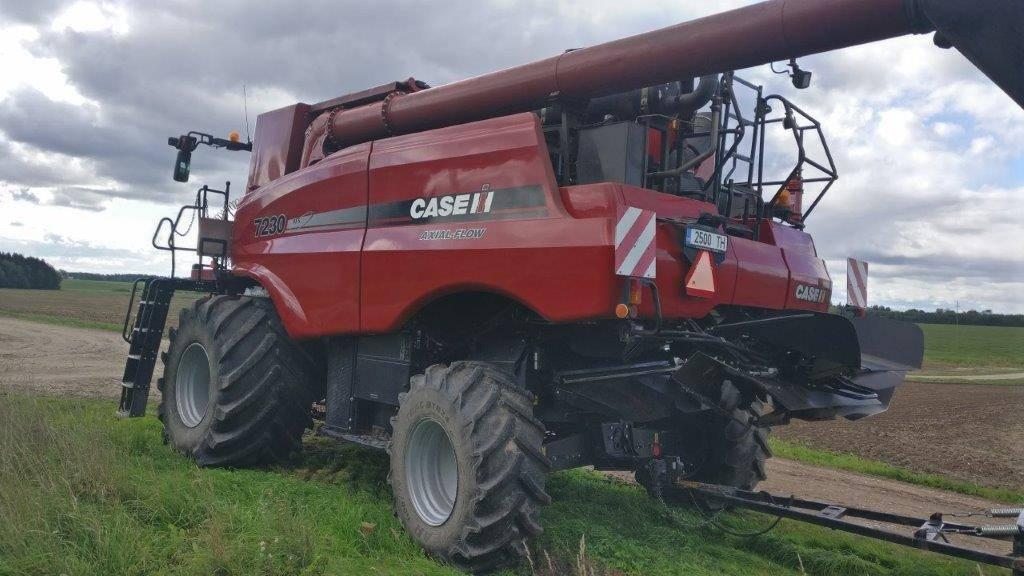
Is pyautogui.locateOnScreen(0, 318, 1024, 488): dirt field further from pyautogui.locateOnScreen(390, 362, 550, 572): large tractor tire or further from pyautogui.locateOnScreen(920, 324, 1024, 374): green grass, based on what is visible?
pyautogui.locateOnScreen(920, 324, 1024, 374): green grass

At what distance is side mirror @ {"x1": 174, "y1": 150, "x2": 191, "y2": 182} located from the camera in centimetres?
819

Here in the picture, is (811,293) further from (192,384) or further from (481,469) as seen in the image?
(192,384)

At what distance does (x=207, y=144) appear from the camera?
331 inches

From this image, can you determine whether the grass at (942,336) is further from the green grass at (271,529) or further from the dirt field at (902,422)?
the green grass at (271,529)

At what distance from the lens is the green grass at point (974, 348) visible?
1339 inches

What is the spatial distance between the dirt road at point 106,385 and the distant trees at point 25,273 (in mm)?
40678

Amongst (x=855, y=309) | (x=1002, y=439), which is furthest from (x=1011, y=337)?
(x=855, y=309)

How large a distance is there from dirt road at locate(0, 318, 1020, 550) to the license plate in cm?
338

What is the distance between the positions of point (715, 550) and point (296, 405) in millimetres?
3473

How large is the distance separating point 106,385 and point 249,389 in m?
6.94

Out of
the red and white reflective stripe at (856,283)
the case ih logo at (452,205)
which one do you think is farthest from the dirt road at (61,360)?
the red and white reflective stripe at (856,283)

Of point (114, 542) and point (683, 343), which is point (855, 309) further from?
point (114, 542)

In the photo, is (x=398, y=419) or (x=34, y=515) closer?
(x=34, y=515)

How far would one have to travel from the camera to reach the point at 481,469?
4.30 m
